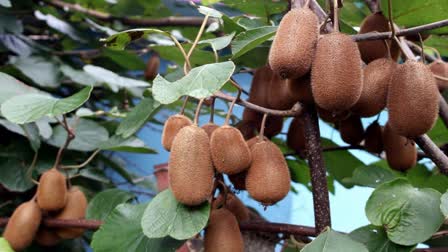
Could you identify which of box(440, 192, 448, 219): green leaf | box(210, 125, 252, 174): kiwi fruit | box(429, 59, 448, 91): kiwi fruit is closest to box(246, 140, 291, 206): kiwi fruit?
box(210, 125, 252, 174): kiwi fruit

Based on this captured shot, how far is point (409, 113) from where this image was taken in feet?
1.58

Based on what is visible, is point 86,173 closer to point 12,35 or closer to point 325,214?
point 12,35

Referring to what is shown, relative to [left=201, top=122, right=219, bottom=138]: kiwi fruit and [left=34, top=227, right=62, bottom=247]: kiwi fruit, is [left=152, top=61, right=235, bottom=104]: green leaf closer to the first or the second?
[left=201, top=122, right=219, bottom=138]: kiwi fruit

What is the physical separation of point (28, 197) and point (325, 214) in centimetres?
67

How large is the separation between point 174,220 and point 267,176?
0.09 meters

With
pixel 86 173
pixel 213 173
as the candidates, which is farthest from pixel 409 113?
pixel 86 173

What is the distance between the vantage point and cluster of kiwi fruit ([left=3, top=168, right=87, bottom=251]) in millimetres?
738

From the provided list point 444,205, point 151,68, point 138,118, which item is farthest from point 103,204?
point 151,68

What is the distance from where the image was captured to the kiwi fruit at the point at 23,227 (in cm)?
73

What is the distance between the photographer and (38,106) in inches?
25.0

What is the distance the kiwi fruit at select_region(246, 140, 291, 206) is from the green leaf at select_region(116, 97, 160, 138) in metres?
0.19

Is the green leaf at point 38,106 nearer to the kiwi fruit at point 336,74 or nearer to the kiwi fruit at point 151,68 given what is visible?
the kiwi fruit at point 336,74

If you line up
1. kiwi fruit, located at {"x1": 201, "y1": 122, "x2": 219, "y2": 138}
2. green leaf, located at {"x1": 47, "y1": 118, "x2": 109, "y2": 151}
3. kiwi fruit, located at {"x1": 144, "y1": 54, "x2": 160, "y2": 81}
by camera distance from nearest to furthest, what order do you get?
kiwi fruit, located at {"x1": 201, "y1": 122, "x2": 219, "y2": 138}
green leaf, located at {"x1": 47, "y1": 118, "x2": 109, "y2": 151}
kiwi fruit, located at {"x1": 144, "y1": 54, "x2": 160, "y2": 81}

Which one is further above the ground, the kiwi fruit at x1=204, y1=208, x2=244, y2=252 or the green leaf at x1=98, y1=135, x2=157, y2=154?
the kiwi fruit at x1=204, y1=208, x2=244, y2=252
